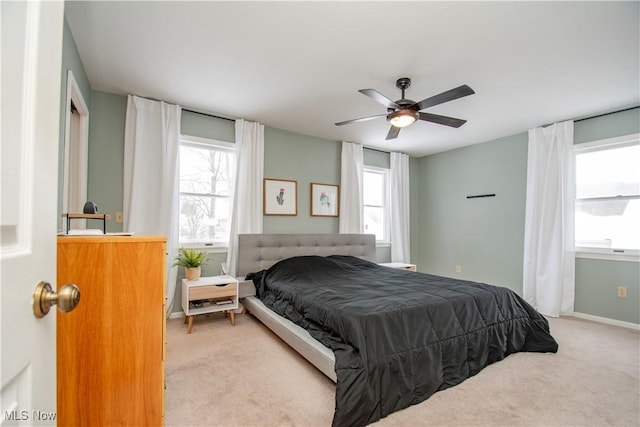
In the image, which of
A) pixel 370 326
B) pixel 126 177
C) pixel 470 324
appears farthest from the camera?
pixel 126 177

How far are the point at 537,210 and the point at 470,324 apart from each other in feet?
9.16

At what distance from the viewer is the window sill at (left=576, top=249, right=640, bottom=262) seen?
3459 mm

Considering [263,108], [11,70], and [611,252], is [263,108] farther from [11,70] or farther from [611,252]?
[611,252]

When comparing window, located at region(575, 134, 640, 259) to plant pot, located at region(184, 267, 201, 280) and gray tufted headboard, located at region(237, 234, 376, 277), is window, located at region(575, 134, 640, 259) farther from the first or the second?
plant pot, located at region(184, 267, 201, 280)

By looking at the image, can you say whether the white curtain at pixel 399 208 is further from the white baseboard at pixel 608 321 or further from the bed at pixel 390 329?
the white baseboard at pixel 608 321

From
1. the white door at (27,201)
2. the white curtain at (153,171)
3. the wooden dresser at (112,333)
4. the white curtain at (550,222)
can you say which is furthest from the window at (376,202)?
the white door at (27,201)

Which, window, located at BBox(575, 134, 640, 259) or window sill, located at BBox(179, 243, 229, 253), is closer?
window, located at BBox(575, 134, 640, 259)

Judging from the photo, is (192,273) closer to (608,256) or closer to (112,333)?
(112,333)

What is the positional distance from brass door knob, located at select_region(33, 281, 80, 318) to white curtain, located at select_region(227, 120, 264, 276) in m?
3.33

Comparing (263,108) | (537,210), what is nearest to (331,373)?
(263,108)

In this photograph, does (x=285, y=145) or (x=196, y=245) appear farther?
(x=285, y=145)

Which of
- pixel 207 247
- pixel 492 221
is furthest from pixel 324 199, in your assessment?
pixel 492 221

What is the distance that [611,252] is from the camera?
3.61 m

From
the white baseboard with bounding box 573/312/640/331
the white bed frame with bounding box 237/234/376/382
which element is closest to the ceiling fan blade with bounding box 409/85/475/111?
the white bed frame with bounding box 237/234/376/382
